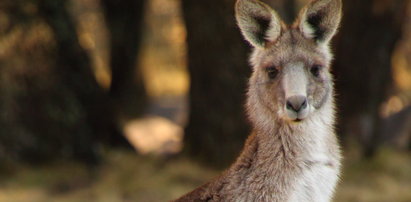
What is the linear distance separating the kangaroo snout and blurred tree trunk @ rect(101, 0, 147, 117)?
994cm

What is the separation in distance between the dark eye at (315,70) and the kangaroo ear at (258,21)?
0.33 m

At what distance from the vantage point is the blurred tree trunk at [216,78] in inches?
420

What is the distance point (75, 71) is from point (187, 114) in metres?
1.56

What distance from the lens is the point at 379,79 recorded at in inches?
471

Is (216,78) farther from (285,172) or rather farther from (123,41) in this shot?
(285,172)

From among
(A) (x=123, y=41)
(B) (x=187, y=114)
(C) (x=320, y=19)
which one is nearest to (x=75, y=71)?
(B) (x=187, y=114)

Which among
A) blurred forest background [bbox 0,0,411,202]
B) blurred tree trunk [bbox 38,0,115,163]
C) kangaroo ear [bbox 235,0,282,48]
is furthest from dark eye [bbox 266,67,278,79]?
blurred tree trunk [bbox 38,0,115,163]

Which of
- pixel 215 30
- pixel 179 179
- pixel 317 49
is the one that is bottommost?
pixel 317 49

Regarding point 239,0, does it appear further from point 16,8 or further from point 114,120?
point 114,120

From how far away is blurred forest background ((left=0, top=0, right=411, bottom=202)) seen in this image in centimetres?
1084

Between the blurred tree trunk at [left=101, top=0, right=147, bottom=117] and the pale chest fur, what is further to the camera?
the blurred tree trunk at [left=101, top=0, right=147, bottom=117]

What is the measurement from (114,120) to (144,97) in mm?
4709

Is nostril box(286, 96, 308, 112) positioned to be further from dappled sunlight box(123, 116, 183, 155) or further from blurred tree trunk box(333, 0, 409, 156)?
dappled sunlight box(123, 116, 183, 155)

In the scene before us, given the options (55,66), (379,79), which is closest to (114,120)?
(55,66)
